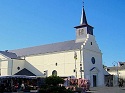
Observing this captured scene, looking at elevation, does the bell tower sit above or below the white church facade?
above

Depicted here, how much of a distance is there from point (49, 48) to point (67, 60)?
783cm

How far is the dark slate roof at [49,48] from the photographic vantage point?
5081cm

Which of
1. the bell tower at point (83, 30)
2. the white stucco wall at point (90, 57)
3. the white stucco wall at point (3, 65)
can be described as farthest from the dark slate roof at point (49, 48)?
the white stucco wall at point (3, 65)

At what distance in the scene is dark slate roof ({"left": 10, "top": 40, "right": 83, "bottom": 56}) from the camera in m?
50.8

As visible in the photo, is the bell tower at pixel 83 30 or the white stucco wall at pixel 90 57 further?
the bell tower at pixel 83 30

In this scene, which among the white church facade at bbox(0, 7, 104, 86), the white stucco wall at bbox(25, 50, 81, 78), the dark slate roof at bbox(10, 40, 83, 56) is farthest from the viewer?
the dark slate roof at bbox(10, 40, 83, 56)

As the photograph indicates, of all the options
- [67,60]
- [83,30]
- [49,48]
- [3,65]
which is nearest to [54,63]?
[67,60]

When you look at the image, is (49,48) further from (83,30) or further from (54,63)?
(83,30)

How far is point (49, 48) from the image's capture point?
5531 cm

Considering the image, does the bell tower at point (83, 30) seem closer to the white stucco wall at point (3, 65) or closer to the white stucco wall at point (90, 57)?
the white stucco wall at point (90, 57)

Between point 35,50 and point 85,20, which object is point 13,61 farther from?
point 85,20

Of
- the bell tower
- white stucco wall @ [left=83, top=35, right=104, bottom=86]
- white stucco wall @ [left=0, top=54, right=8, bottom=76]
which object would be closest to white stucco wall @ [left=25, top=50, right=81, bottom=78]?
white stucco wall @ [left=83, top=35, right=104, bottom=86]

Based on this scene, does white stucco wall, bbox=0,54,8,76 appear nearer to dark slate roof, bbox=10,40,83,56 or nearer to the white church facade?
the white church facade

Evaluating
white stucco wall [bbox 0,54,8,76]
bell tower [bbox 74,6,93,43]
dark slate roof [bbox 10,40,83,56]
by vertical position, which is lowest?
white stucco wall [bbox 0,54,8,76]
